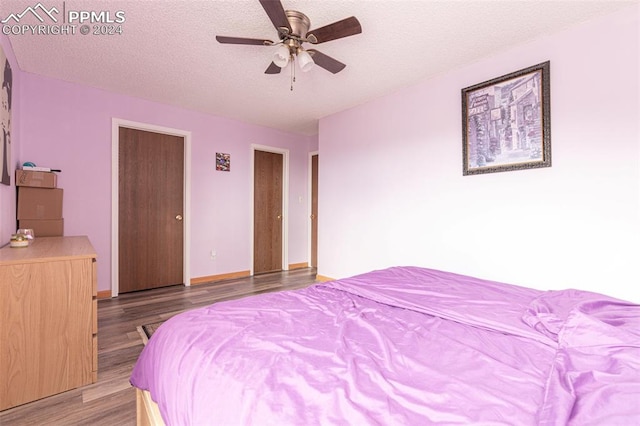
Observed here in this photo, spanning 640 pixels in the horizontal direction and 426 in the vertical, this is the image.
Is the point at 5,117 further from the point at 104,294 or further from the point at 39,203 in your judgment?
the point at 104,294

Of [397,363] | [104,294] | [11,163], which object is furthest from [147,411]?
[104,294]

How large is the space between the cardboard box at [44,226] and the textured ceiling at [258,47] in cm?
148

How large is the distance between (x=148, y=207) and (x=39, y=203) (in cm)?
114

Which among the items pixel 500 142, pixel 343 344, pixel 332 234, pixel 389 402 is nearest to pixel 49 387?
pixel 343 344

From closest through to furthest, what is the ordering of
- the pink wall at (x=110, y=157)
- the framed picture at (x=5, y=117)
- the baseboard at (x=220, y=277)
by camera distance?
the framed picture at (x=5, y=117) → the pink wall at (x=110, y=157) → the baseboard at (x=220, y=277)

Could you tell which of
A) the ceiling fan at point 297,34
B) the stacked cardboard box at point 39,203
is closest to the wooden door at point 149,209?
the stacked cardboard box at point 39,203

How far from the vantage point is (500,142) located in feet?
7.98

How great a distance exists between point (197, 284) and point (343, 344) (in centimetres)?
361

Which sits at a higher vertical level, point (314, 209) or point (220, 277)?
point (314, 209)

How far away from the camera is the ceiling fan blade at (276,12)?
1.54 meters

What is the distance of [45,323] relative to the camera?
1.67m

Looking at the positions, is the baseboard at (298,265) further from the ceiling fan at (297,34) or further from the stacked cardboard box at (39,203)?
the ceiling fan at (297,34)

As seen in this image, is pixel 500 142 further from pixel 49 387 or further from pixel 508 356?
pixel 49 387

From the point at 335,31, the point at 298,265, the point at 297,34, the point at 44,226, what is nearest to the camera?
the point at 335,31
